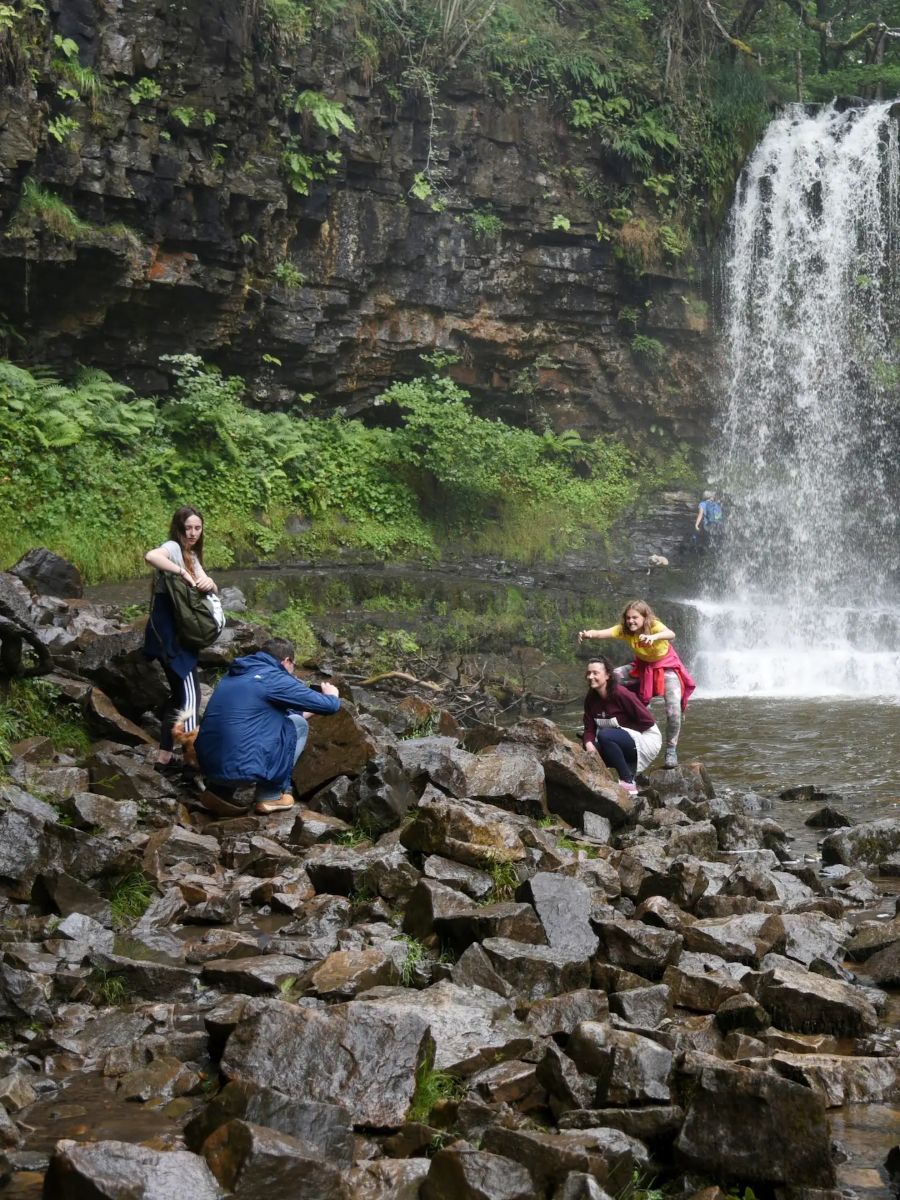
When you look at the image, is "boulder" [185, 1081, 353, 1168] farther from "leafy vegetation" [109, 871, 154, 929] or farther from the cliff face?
the cliff face

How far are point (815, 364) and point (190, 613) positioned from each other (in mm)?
17837

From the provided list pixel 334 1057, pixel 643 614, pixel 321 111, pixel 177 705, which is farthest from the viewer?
pixel 321 111

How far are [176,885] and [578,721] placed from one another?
27.5ft

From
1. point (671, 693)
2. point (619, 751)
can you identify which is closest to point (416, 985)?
point (619, 751)

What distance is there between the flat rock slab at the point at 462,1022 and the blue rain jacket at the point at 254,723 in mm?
2875

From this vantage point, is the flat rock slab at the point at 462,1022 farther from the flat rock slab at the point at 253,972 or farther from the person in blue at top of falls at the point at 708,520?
the person in blue at top of falls at the point at 708,520

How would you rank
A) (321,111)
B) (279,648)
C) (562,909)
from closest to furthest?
(562,909) < (279,648) < (321,111)

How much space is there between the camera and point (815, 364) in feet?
73.6

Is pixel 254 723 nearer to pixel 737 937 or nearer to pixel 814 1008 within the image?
pixel 737 937

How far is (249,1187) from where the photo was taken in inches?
120

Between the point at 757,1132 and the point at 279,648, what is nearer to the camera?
the point at 757,1132

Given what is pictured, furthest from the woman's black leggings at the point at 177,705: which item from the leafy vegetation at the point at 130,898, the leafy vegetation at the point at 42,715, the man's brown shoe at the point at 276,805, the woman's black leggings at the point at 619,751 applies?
the woman's black leggings at the point at 619,751

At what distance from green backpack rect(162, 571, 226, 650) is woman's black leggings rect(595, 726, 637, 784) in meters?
3.11

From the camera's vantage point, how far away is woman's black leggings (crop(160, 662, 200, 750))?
778cm
